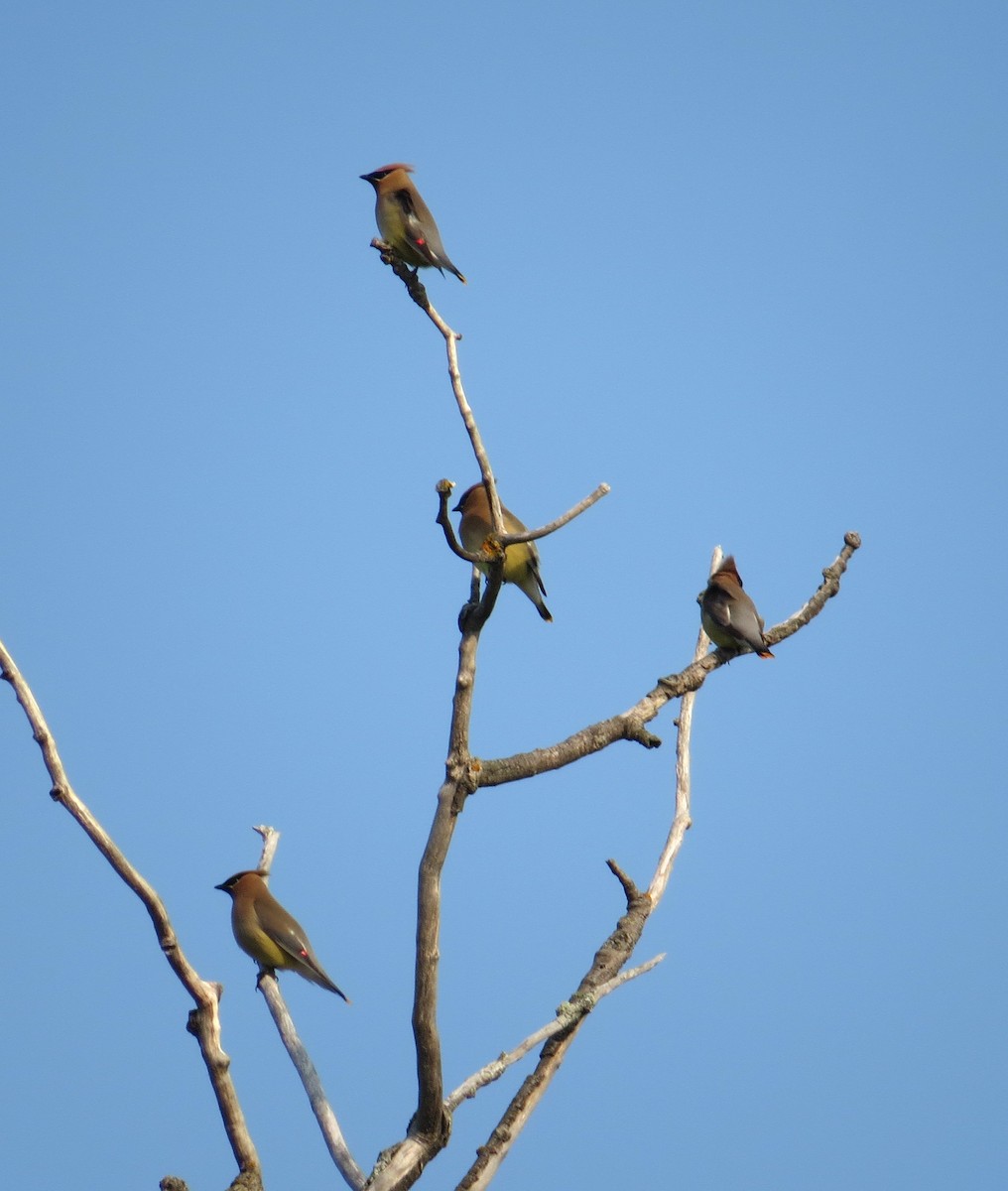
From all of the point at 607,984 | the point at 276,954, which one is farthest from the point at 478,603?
the point at 276,954

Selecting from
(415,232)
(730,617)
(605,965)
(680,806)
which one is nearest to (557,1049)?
(605,965)

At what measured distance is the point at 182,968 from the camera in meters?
4.20

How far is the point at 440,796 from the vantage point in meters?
4.51

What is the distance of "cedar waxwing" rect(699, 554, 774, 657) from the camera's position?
6465 mm

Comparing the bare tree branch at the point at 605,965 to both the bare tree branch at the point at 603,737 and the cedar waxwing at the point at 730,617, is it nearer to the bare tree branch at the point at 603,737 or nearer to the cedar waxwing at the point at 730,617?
the cedar waxwing at the point at 730,617

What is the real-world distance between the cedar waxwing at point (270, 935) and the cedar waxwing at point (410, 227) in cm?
312

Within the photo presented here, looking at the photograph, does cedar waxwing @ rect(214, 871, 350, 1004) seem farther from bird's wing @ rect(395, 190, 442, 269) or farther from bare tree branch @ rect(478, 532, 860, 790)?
bird's wing @ rect(395, 190, 442, 269)

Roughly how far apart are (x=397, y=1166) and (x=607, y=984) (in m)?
1.08

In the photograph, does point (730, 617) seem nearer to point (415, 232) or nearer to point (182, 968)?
point (415, 232)

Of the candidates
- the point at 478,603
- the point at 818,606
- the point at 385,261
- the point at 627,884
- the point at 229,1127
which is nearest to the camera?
the point at 229,1127

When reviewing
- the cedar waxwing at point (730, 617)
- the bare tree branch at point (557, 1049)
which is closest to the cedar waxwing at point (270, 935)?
the bare tree branch at point (557, 1049)

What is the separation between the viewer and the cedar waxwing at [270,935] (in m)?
6.25

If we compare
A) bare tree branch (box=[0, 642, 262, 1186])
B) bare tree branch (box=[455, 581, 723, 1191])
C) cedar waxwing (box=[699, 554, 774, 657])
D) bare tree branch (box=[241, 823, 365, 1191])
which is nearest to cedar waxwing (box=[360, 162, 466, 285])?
cedar waxwing (box=[699, 554, 774, 657])

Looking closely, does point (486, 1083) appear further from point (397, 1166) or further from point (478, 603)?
point (478, 603)
